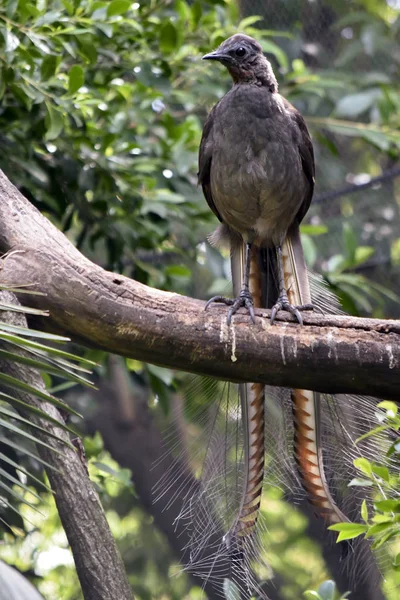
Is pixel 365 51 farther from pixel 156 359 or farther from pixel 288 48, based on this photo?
pixel 156 359

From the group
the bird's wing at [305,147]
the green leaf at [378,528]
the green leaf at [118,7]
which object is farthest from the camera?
the bird's wing at [305,147]

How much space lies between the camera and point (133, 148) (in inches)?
133

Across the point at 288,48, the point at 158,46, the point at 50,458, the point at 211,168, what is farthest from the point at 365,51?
the point at 50,458

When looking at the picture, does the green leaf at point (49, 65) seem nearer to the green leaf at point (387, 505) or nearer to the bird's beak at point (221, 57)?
the bird's beak at point (221, 57)

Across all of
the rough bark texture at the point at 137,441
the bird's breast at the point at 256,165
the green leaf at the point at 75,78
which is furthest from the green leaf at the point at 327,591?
the rough bark texture at the point at 137,441

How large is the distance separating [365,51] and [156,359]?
3886mm

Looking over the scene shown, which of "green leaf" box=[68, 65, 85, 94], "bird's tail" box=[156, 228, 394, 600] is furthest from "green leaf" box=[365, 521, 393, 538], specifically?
"green leaf" box=[68, 65, 85, 94]

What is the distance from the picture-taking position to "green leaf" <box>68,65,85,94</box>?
9.51ft

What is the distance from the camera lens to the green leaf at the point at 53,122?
2.86 m

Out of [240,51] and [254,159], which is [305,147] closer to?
[254,159]

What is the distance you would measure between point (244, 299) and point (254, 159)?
23.5 inches

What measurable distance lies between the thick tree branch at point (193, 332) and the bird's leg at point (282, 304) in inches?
1.1

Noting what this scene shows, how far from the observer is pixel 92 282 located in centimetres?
242

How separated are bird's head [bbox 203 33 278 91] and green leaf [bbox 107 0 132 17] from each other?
37 centimetres
